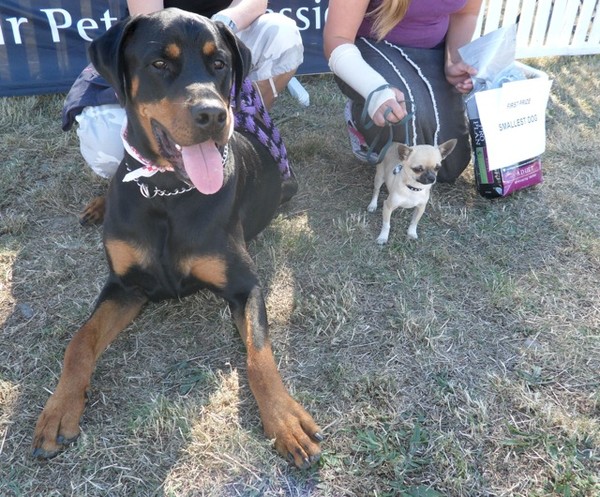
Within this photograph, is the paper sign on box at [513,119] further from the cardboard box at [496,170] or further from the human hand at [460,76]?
Result: the human hand at [460,76]

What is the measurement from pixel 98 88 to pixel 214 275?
1577 mm

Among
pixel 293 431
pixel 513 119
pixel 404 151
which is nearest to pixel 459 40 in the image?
pixel 513 119

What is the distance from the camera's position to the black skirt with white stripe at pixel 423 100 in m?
3.47

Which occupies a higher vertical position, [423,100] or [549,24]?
[423,100]

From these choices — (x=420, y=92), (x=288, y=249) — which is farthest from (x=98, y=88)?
(x=420, y=92)

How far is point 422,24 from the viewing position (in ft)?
12.0

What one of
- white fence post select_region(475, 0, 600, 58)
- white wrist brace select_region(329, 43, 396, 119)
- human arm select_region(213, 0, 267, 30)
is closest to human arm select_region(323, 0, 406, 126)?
white wrist brace select_region(329, 43, 396, 119)

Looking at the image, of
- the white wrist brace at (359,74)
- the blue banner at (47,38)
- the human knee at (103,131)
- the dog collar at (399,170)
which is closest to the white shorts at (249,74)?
the human knee at (103,131)

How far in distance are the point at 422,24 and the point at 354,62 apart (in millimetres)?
787

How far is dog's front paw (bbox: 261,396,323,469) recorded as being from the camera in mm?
1943

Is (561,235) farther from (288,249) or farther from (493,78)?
(288,249)

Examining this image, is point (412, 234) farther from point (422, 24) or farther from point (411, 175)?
point (422, 24)

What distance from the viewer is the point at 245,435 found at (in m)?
2.04

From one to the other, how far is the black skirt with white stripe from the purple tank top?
0.07 m
